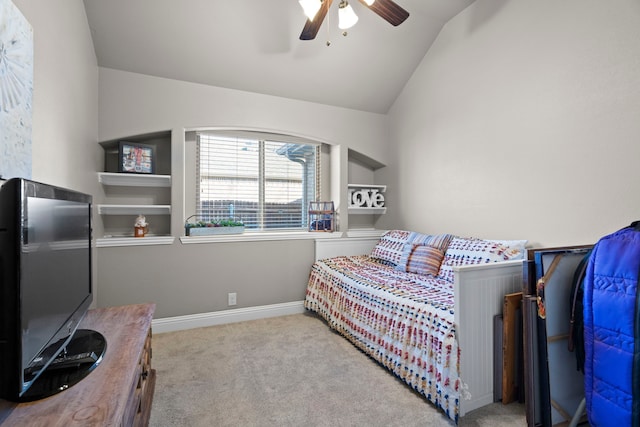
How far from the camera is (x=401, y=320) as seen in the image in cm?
193

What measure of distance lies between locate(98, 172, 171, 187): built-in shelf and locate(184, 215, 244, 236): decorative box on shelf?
463mm

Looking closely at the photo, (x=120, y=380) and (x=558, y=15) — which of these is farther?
(x=558, y=15)

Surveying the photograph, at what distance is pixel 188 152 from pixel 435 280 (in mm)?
2751

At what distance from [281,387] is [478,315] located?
128 centimetres

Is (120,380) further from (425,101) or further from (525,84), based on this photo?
(425,101)

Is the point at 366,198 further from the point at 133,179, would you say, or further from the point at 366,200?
the point at 133,179

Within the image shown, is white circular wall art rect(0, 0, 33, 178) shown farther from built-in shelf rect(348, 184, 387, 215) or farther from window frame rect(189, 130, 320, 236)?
built-in shelf rect(348, 184, 387, 215)

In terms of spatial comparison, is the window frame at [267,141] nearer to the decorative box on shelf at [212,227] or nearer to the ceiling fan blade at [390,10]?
the decorative box on shelf at [212,227]

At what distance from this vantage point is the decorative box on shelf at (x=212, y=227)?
293 cm

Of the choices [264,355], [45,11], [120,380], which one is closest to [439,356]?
[264,355]

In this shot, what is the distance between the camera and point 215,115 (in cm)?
305

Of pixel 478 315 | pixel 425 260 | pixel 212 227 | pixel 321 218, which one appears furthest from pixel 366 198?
pixel 478 315

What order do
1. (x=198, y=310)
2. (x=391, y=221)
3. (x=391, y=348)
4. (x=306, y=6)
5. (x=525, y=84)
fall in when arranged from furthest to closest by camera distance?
1. (x=391, y=221)
2. (x=198, y=310)
3. (x=525, y=84)
4. (x=391, y=348)
5. (x=306, y=6)

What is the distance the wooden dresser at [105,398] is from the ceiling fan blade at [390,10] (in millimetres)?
2298
